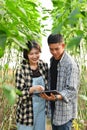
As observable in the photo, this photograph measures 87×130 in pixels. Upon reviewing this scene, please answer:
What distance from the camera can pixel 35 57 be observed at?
3178mm

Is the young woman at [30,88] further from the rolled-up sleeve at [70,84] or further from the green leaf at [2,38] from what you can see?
the green leaf at [2,38]

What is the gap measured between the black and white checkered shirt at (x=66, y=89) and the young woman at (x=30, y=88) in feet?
0.66

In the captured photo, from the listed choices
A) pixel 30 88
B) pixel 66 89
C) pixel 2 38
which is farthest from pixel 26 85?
pixel 2 38

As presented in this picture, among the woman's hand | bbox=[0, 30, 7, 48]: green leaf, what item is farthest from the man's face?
bbox=[0, 30, 7, 48]: green leaf

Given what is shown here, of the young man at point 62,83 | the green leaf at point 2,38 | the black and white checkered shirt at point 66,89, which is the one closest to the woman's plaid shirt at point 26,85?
the young man at point 62,83

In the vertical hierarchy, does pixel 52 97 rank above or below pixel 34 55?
below

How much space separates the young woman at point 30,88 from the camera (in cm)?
329

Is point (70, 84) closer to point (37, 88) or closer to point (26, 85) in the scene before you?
point (37, 88)

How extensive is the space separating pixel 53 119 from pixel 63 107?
16cm

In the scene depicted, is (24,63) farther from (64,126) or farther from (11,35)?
(11,35)

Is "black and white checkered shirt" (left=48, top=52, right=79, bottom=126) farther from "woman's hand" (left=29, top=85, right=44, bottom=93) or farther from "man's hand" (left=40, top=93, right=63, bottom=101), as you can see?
"woman's hand" (left=29, top=85, right=44, bottom=93)

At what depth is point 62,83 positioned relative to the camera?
3113 mm

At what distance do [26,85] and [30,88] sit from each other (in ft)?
0.41

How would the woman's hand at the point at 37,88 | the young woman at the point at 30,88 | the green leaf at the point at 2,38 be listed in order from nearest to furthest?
the green leaf at the point at 2,38
the woman's hand at the point at 37,88
the young woman at the point at 30,88
